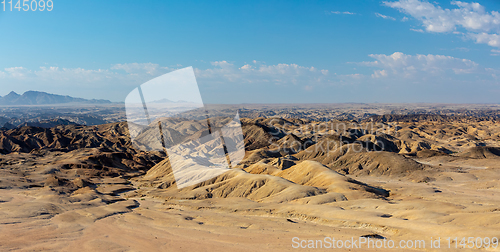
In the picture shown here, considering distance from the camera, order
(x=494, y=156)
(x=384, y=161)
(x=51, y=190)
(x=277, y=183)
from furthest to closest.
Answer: (x=494, y=156), (x=384, y=161), (x=51, y=190), (x=277, y=183)

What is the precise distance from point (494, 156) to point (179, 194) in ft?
307

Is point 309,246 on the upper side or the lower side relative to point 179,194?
upper

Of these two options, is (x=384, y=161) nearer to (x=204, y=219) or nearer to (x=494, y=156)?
(x=494, y=156)

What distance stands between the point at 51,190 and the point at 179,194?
22797 millimetres

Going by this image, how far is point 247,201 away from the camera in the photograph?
49250mm

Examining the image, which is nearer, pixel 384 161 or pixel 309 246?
pixel 309 246

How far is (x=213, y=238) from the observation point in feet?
97.0

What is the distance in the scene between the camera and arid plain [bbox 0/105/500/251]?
93.8 ft

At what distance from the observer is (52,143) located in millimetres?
123812

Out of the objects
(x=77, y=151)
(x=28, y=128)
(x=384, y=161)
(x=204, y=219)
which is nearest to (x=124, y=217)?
(x=204, y=219)

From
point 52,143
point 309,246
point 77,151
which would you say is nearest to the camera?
point 309,246

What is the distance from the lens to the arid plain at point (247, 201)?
2859 cm

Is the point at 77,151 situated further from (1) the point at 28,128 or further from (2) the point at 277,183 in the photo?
(2) the point at 277,183

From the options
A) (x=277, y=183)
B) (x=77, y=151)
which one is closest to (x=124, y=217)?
(x=277, y=183)
